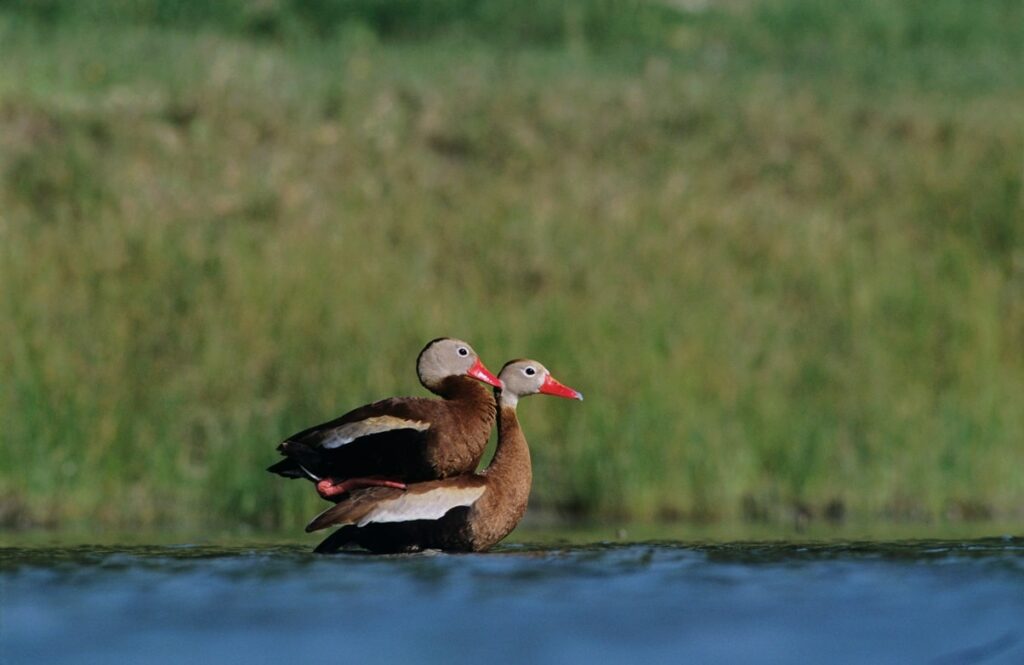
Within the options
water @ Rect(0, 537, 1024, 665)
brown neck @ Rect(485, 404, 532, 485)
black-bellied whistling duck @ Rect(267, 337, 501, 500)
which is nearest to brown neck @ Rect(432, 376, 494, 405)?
black-bellied whistling duck @ Rect(267, 337, 501, 500)

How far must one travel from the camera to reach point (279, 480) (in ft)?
38.7

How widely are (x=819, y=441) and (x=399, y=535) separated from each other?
6.09m

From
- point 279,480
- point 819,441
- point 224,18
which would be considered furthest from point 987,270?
point 224,18

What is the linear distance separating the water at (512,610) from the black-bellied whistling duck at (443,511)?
134 mm

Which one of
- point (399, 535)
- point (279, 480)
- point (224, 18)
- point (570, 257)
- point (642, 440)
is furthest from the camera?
point (224, 18)

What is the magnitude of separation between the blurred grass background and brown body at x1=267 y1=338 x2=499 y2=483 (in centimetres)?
449

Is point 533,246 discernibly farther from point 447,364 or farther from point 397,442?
point 397,442

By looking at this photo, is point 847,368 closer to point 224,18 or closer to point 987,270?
point 987,270

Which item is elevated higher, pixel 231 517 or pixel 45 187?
pixel 45 187

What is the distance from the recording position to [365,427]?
23.4 feet

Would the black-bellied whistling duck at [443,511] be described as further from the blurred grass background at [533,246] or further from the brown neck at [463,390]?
the blurred grass background at [533,246]

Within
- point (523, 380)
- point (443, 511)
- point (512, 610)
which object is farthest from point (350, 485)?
point (512, 610)

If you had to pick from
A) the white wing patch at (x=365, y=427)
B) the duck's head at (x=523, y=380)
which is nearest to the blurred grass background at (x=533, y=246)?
the duck's head at (x=523, y=380)

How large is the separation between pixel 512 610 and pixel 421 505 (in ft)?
3.37
